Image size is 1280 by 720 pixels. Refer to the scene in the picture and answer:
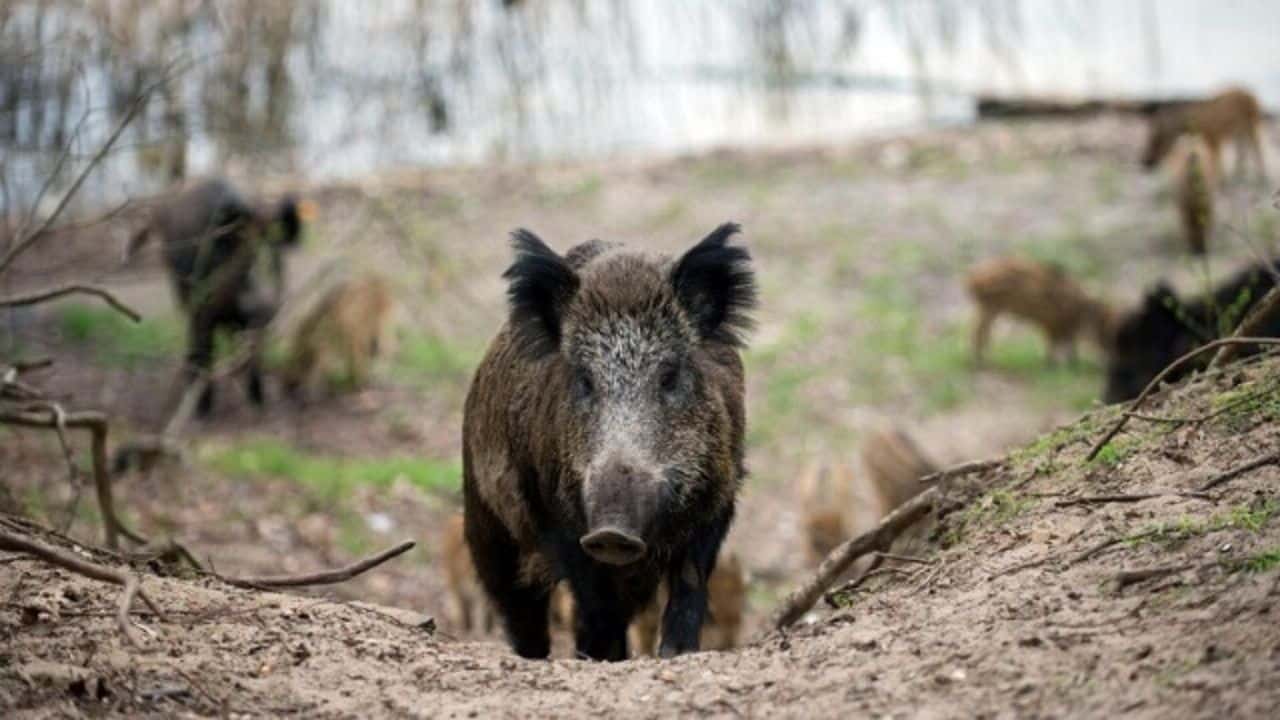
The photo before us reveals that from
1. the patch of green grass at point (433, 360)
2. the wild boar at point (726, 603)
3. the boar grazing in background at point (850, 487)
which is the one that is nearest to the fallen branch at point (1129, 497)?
the wild boar at point (726, 603)

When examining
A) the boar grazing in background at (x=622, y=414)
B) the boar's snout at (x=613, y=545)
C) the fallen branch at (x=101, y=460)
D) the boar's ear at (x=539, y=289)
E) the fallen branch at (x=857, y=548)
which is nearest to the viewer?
the boar's snout at (x=613, y=545)

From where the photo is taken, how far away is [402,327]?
57.5ft

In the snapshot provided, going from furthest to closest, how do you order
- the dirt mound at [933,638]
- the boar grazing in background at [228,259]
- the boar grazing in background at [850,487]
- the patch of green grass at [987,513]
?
the boar grazing in background at [228,259] < the boar grazing in background at [850,487] < the patch of green grass at [987,513] < the dirt mound at [933,638]

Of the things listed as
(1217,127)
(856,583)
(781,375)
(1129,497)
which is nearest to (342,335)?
(781,375)

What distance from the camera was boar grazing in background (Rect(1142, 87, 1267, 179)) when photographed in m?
19.9

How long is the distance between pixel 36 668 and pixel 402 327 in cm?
1319

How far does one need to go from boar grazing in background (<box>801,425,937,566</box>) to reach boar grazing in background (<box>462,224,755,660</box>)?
5.73 metres

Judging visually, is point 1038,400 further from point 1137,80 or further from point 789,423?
point 1137,80

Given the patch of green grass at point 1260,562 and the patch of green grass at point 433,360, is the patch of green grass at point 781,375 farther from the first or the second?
the patch of green grass at point 1260,562

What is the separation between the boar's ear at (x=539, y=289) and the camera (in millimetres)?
6156

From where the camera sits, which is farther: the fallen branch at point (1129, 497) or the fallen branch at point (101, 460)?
the fallen branch at point (101, 460)

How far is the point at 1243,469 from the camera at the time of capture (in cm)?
483

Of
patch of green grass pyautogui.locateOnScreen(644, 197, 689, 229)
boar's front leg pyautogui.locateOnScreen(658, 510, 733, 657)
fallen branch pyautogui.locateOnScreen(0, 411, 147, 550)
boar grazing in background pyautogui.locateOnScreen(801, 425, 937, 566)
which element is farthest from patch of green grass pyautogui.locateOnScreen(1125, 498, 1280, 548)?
patch of green grass pyautogui.locateOnScreen(644, 197, 689, 229)

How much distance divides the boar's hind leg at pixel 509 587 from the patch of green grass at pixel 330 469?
18.2 ft
